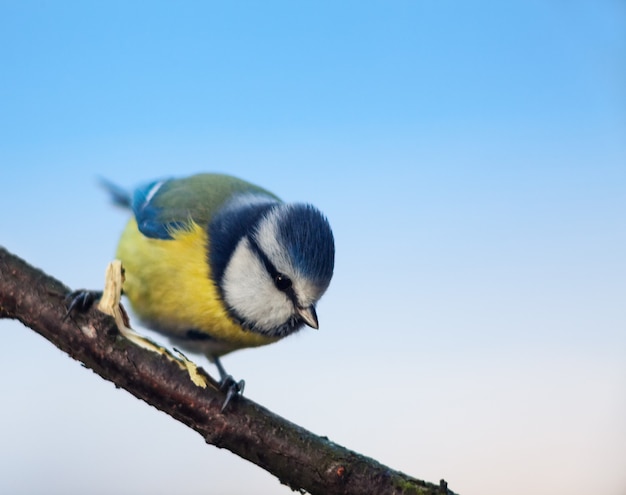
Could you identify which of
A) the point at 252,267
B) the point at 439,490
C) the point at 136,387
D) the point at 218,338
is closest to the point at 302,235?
the point at 252,267

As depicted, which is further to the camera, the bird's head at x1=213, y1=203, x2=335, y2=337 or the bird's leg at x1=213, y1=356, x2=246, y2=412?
the bird's head at x1=213, y1=203, x2=335, y2=337

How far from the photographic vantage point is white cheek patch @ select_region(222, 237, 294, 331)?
5.07 feet

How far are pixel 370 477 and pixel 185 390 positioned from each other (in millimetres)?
394

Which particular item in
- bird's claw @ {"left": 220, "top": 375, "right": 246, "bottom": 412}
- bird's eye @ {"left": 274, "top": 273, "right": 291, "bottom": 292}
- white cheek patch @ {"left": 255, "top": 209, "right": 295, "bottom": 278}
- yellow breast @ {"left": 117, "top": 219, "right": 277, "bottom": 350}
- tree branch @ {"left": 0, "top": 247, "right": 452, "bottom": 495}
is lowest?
tree branch @ {"left": 0, "top": 247, "right": 452, "bottom": 495}

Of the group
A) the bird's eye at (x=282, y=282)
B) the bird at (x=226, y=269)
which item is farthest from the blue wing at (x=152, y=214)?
the bird's eye at (x=282, y=282)

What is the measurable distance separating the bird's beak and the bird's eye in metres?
0.06

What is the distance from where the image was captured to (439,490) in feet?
4.21

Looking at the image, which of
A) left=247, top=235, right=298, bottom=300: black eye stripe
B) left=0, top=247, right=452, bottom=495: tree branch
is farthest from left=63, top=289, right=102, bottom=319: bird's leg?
left=247, top=235, right=298, bottom=300: black eye stripe

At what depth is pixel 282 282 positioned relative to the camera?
59.7 inches

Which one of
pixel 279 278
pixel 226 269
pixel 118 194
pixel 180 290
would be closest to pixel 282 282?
pixel 279 278

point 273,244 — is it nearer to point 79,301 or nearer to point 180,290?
point 180,290

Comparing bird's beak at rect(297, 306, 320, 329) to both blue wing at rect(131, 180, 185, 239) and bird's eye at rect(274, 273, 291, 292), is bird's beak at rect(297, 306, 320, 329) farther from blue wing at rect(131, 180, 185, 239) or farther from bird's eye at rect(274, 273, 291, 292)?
blue wing at rect(131, 180, 185, 239)

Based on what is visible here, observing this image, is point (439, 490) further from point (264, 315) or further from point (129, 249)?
point (129, 249)

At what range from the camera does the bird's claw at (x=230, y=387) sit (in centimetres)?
134
